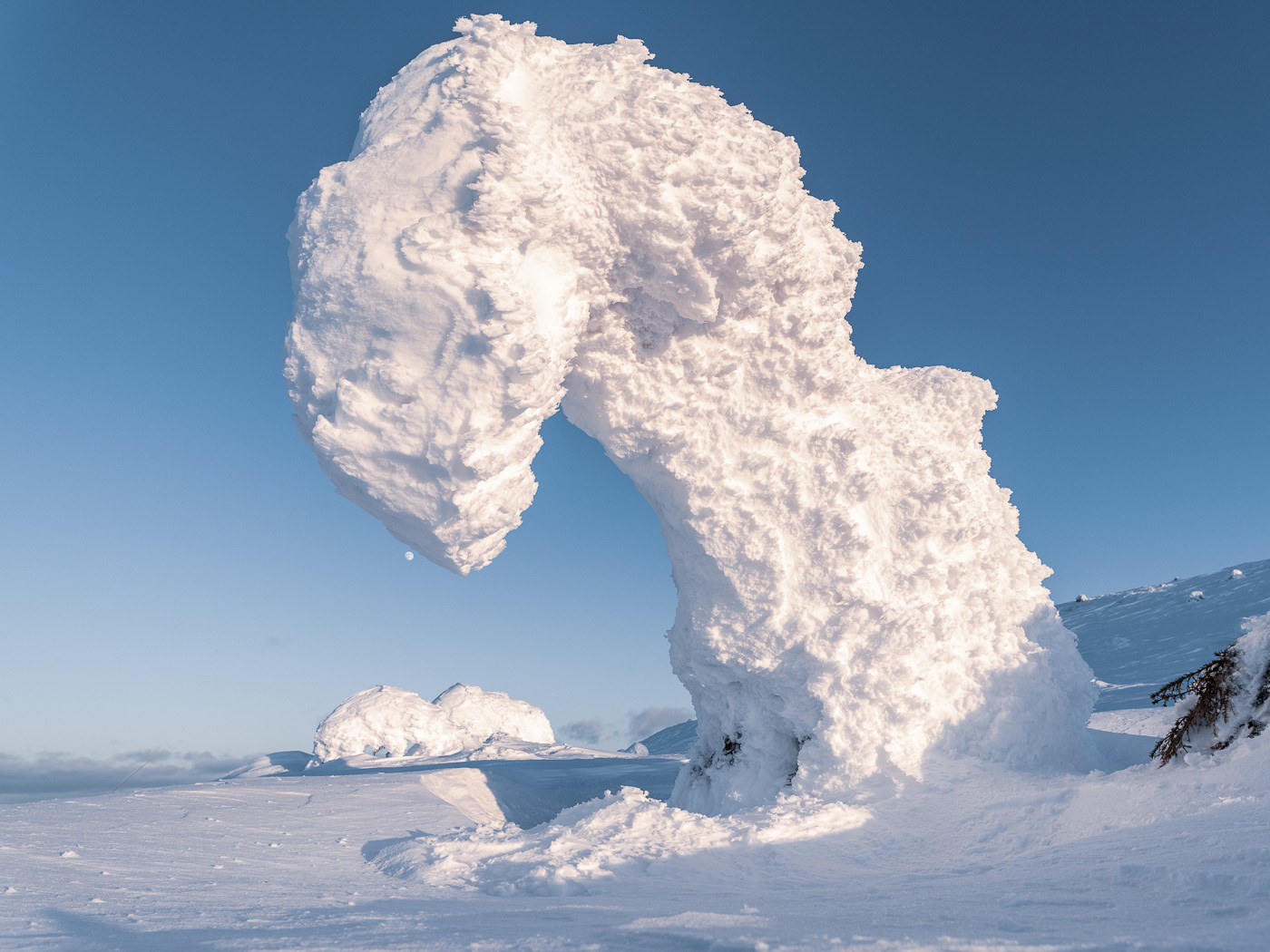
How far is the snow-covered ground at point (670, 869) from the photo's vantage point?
3.90 metres

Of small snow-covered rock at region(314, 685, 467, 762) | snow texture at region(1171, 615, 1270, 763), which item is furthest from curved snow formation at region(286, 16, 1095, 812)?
small snow-covered rock at region(314, 685, 467, 762)

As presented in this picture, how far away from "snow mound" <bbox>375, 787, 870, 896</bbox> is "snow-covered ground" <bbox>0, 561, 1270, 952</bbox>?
0.03 meters

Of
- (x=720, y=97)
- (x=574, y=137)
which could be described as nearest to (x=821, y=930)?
(x=574, y=137)

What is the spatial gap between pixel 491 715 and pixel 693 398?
1729cm

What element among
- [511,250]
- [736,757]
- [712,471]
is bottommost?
[736,757]

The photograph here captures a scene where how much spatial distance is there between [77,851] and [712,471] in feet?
24.7

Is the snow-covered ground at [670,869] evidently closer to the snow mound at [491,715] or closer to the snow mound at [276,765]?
the snow mound at [276,765]

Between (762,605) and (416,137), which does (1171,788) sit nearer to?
(762,605)

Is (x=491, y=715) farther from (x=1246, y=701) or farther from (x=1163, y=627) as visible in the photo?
(x=1246, y=701)

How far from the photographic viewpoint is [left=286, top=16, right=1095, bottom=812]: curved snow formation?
25.0 ft

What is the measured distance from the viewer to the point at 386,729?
21.7 m

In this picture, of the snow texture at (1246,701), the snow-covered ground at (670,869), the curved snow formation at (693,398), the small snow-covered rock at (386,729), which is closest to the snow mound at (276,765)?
the small snow-covered rock at (386,729)

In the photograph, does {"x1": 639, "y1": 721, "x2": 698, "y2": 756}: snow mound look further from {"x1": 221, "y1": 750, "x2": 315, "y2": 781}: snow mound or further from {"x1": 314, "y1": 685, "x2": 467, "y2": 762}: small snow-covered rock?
{"x1": 221, "y1": 750, "x2": 315, "y2": 781}: snow mound

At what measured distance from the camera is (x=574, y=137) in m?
8.09
